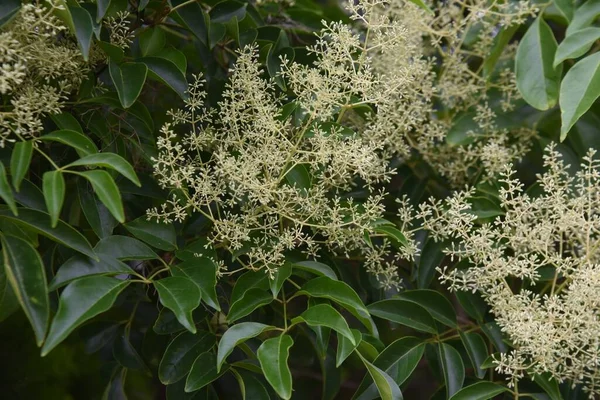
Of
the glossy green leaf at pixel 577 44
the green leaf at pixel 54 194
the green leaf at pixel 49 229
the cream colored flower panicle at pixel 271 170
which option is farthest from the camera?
the glossy green leaf at pixel 577 44

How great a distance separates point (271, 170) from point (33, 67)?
39cm

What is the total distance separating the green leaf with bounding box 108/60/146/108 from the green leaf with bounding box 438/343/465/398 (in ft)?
2.11

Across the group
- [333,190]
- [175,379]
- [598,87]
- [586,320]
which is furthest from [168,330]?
[598,87]

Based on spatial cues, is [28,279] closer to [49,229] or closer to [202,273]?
[49,229]

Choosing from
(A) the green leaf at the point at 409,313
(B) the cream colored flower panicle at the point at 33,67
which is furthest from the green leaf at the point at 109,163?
(A) the green leaf at the point at 409,313

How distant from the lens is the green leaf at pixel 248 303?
1.07 metres

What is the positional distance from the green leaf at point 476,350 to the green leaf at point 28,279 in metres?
0.67

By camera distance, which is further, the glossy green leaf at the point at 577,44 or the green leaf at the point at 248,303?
the glossy green leaf at the point at 577,44

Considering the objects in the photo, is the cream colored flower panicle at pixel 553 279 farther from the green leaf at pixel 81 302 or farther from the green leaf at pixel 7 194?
the green leaf at pixel 7 194

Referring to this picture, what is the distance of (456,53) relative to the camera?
58.5 inches

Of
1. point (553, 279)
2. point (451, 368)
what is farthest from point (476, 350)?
point (553, 279)

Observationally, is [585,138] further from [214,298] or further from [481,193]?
[214,298]

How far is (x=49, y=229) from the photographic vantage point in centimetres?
101

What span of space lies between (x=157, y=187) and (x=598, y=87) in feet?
2.41
